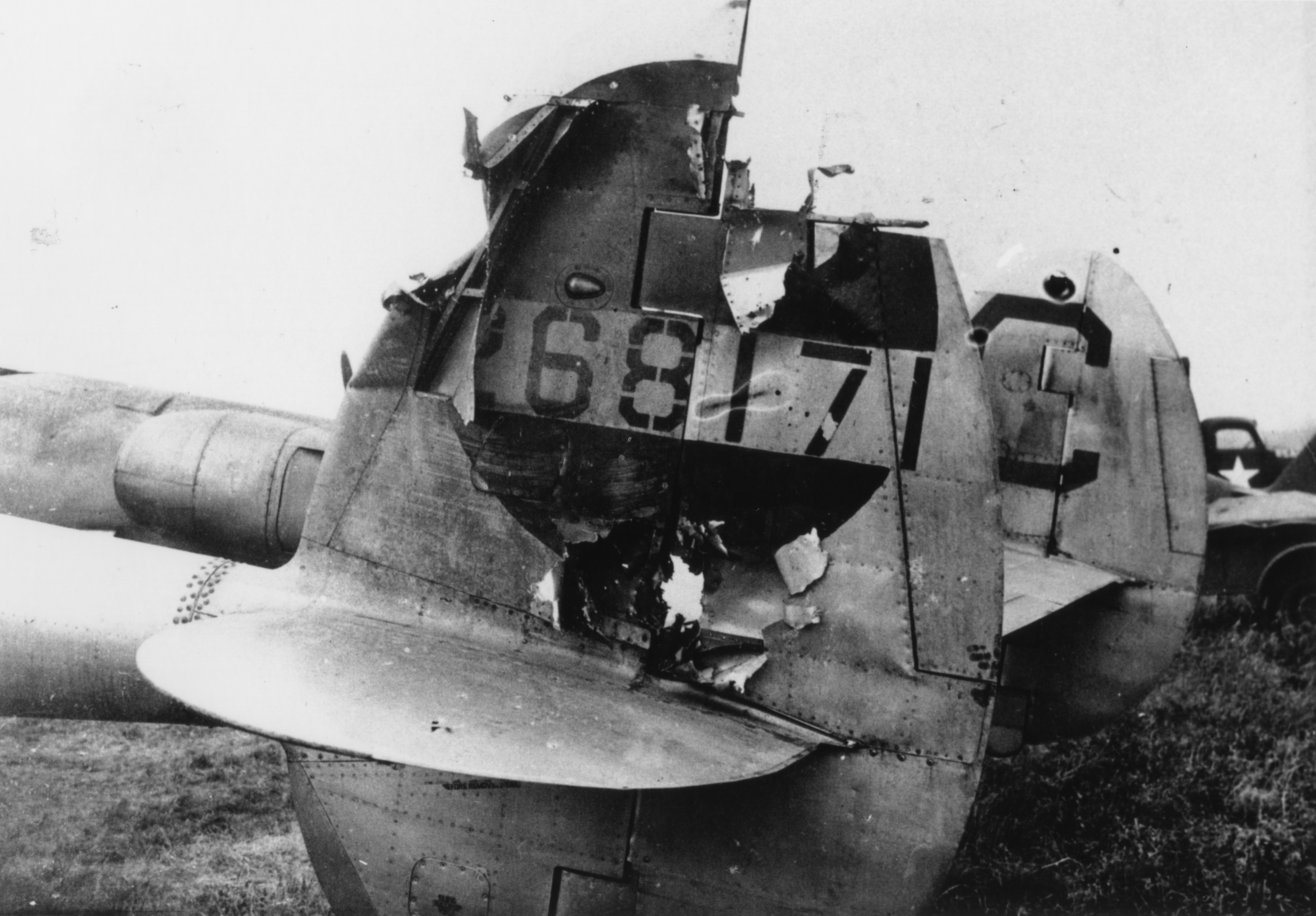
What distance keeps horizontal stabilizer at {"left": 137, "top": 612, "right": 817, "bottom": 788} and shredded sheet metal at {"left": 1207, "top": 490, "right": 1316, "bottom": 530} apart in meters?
7.57

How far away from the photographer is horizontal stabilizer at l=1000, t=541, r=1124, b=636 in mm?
4309

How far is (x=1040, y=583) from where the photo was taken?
4.80 meters

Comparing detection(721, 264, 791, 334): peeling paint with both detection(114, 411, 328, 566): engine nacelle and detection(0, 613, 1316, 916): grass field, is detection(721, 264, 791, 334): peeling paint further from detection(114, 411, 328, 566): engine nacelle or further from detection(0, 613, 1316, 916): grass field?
detection(0, 613, 1316, 916): grass field

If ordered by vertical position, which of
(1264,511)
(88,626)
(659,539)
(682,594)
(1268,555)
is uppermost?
(659,539)

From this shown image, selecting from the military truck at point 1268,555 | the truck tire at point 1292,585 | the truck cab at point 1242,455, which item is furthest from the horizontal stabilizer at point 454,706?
the truck cab at point 1242,455

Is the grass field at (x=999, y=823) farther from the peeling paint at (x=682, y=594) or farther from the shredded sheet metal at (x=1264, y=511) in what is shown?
the peeling paint at (x=682, y=594)

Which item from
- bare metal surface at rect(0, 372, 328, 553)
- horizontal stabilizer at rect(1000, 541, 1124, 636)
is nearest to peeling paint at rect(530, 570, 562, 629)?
horizontal stabilizer at rect(1000, 541, 1124, 636)

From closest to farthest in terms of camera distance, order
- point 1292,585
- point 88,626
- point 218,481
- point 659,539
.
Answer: point 659,539
point 88,626
point 218,481
point 1292,585

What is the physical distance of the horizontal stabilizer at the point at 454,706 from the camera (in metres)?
2.22

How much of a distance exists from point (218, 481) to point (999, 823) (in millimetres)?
4909

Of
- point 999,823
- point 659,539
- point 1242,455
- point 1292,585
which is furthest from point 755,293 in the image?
point 1242,455

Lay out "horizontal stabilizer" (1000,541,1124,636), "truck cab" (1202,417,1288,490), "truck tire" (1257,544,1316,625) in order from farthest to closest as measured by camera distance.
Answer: "truck cab" (1202,417,1288,490), "truck tire" (1257,544,1316,625), "horizontal stabilizer" (1000,541,1124,636)

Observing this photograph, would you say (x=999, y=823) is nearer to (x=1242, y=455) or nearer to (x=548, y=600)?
(x=548, y=600)

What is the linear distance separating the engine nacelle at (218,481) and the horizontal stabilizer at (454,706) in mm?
1693
